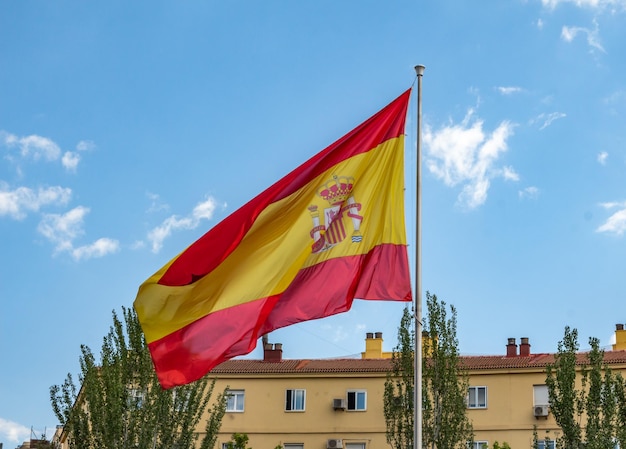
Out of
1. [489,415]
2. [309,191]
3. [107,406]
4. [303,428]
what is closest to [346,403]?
[303,428]

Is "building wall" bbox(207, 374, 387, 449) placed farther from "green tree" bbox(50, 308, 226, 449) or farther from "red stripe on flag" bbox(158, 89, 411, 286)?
"red stripe on flag" bbox(158, 89, 411, 286)

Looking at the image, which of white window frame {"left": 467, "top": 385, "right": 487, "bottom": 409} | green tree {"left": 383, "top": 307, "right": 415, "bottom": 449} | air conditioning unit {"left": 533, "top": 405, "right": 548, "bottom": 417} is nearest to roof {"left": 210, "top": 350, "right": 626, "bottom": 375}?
white window frame {"left": 467, "top": 385, "right": 487, "bottom": 409}

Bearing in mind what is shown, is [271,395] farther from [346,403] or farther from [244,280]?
[244,280]

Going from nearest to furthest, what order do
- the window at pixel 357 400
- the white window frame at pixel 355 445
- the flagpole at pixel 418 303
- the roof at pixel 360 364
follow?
the flagpole at pixel 418 303 → the roof at pixel 360 364 → the white window frame at pixel 355 445 → the window at pixel 357 400

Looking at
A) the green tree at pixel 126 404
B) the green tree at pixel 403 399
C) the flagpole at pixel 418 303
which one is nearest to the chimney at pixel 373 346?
the green tree at pixel 403 399

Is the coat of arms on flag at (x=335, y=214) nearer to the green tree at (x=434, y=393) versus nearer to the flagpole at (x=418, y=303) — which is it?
the flagpole at (x=418, y=303)

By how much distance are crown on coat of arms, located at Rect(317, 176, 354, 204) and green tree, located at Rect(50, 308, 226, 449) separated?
21.9 metres

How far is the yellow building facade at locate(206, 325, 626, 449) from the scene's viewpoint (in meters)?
62.7

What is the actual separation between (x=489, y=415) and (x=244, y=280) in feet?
151

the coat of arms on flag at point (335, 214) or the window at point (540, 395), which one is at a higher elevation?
the window at point (540, 395)

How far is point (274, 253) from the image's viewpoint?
19203 mm

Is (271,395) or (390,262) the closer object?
(390,262)

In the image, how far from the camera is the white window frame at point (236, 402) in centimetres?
6575

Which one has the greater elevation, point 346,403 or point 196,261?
point 346,403
